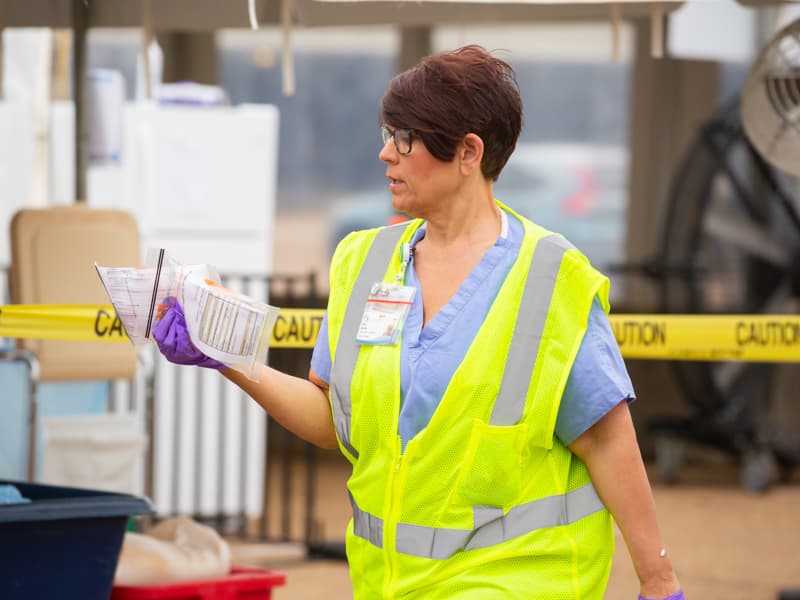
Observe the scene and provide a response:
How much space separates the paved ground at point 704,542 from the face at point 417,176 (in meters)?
4.14

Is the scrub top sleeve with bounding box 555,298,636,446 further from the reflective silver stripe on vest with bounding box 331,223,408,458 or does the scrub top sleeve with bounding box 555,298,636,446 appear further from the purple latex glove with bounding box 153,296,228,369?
the purple latex glove with bounding box 153,296,228,369

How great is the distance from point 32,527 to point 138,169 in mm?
4359

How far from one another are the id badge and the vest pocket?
0.77 feet

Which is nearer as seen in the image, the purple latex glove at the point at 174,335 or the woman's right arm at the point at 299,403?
the purple latex glove at the point at 174,335

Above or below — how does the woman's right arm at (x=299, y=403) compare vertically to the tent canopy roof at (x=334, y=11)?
below

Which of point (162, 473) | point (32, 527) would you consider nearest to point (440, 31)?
point (162, 473)

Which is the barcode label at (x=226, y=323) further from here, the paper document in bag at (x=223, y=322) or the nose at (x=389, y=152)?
the nose at (x=389, y=152)

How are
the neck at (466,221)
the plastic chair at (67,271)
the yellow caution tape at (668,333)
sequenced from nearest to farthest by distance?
the neck at (466,221) → the yellow caution tape at (668,333) → the plastic chair at (67,271)

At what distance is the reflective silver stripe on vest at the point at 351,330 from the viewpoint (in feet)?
9.25

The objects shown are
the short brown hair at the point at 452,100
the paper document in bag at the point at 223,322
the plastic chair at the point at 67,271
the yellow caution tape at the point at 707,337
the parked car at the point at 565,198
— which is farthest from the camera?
the parked car at the point at 565,198

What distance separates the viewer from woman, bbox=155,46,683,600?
273 cm

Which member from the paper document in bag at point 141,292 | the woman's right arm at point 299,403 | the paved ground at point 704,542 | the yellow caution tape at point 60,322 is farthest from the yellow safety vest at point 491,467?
the paved ground at point 704,542

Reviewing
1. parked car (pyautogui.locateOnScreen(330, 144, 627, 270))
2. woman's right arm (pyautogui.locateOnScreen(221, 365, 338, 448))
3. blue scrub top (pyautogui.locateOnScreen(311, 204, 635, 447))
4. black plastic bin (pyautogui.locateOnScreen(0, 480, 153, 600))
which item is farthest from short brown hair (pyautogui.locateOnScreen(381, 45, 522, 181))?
parked car (pyautogui.locateOnScreen(330, 144, 627, 270))

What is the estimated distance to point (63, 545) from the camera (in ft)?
13.3
